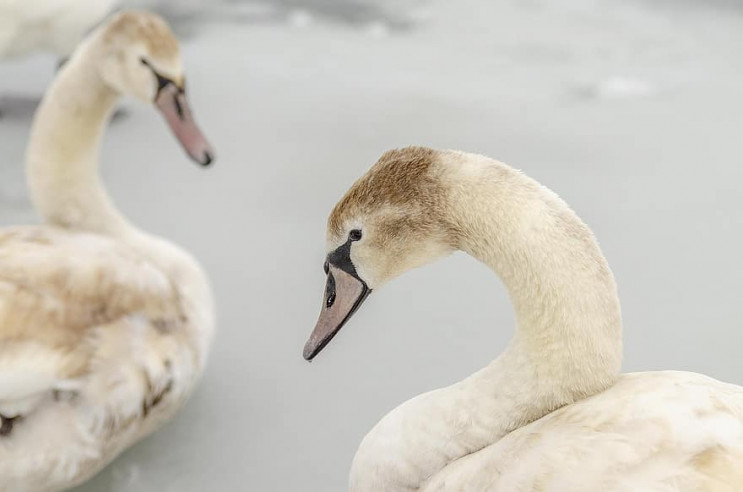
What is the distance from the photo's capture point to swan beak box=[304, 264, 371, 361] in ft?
5.56

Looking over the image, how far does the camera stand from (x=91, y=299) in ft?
6.68

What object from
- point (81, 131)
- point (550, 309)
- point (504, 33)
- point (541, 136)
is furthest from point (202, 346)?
point (504, 33)

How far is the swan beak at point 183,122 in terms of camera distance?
2.42 metres

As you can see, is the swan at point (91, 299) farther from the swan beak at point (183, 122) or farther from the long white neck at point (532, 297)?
the long white neck at point (532, 297)

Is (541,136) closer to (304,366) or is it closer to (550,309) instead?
(304,366)

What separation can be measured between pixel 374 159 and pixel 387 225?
168 cm

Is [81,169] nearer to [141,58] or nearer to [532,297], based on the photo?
[141,58]

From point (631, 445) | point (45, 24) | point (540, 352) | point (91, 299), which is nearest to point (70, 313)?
point (91, 299)

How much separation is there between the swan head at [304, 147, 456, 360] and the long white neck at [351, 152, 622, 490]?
0.10ft

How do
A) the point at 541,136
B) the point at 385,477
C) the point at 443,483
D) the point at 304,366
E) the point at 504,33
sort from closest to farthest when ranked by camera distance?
the point at 443,483 < the point at 385,477 < the point at 304,366 < the point at 541,136 < the point at 504,33

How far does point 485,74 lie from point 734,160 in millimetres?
974

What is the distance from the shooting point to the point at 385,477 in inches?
69.3

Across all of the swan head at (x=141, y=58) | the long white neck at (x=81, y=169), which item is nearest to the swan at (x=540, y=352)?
the long white neck at (x=81, y=169)

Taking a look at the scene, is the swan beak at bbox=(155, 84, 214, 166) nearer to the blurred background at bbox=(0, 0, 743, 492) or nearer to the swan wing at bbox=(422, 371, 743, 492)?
the blurred background at bbox=(0, 0, 743, 492)
